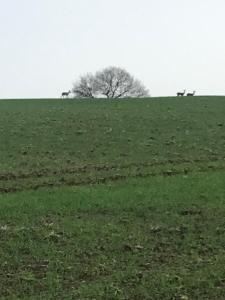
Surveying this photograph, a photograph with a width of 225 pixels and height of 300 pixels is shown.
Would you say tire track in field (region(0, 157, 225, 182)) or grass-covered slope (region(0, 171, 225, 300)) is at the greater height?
tire track in field (region(0, 157, 225, 182))

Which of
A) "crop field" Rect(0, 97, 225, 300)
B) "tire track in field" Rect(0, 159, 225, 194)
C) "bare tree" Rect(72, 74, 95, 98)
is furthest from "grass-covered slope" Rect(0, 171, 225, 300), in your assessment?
"bare tree" Rect(72, 74, 95, 98)

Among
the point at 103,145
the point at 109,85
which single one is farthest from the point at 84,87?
the point at 103,145

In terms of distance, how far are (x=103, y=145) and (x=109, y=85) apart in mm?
79573

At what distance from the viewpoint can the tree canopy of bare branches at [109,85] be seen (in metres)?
100

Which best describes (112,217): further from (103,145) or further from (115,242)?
(103,145)

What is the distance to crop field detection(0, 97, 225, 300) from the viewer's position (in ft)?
28.0

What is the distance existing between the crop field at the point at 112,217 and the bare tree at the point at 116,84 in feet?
252

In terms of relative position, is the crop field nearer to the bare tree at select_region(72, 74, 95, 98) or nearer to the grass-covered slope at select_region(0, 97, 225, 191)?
the grass-covered slope at select_region(0, 97, 225, 191)

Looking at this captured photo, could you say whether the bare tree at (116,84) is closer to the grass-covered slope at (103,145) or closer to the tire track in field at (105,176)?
the grass-covered slope at (103,145)

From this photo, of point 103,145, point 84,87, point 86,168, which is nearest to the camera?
point 86,168

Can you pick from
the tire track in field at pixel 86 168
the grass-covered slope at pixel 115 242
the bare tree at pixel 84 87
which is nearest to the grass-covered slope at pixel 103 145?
the tire track in field at pixel 86 168

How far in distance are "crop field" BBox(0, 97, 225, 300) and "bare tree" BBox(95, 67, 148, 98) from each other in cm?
7687

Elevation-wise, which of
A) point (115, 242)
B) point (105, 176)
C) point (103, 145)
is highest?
point (103, 145)

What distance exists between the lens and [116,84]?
10094 cm
